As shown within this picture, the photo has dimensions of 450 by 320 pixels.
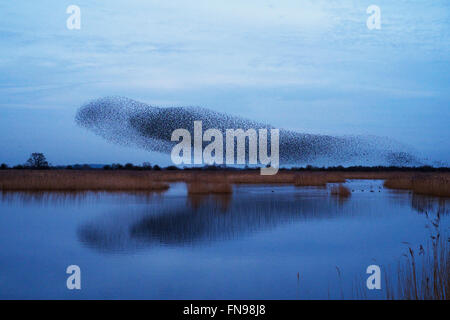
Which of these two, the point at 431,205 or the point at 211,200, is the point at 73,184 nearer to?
the point at 211,200

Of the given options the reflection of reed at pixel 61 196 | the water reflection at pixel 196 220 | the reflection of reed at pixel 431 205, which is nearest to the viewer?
the water reflection at pixel 196 220

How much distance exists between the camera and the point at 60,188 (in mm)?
18203

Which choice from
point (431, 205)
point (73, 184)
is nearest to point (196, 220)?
point (431, 205)

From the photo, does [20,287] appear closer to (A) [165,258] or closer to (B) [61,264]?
(B) [61,264]

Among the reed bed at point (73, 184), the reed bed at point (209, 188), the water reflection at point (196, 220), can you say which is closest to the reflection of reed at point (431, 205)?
the water reflection at point (196, 220)

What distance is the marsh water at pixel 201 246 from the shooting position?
229 inches

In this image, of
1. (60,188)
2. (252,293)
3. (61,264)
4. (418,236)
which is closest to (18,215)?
(61,264)

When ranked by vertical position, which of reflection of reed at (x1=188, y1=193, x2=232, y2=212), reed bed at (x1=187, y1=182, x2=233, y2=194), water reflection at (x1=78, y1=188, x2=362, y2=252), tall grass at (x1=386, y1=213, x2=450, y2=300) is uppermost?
reed bed at (x1=187, y1=182, x2=233, y2=194)

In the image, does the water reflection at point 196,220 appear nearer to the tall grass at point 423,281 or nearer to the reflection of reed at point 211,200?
the reflection of reed at point 211,200

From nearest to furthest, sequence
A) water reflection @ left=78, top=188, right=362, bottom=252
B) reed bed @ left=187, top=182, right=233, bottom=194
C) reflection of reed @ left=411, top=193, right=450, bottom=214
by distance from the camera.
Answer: water reflection @ left=78, top=188, right=362, bottom=252
reflection of reed @ left=411, top=193, right=450, bottom=214
reed bed @ left=187, top=182, right=233, bottom=194

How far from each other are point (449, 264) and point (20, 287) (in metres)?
4.73

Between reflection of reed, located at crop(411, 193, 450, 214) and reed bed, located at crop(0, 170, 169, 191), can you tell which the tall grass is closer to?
reflection of reed, located at crop(411, 193, 450, 214)

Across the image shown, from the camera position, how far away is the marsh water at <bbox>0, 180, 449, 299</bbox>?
5.81 meters

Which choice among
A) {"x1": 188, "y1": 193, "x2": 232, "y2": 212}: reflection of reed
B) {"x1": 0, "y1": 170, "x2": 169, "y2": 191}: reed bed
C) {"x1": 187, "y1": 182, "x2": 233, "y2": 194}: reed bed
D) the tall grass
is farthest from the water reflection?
the tall grass
